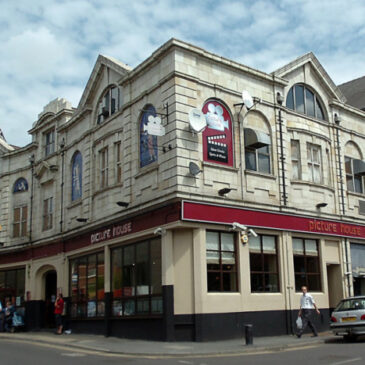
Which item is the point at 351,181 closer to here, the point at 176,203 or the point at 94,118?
the point at 176,203

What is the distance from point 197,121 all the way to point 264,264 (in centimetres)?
591

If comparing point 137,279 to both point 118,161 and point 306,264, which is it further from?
point 306,264

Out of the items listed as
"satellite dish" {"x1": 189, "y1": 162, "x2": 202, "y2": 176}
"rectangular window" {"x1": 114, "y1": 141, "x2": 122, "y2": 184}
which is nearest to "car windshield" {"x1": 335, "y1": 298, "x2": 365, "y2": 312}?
"satellite dish" {"x1": 189, "y1": 162, "x2": 202, "y2": 176}

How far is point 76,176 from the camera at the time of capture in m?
24.5

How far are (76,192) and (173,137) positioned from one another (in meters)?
8.43

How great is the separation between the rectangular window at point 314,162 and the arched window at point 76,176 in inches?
408

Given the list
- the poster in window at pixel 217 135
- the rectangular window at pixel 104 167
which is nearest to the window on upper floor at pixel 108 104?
the rectangular window at pixel 104 167

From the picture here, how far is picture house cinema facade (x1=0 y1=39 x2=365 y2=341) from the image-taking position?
57.0 ft

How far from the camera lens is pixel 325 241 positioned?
21578mm

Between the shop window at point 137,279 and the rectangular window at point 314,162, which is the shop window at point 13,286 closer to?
the shop window at point 137,279

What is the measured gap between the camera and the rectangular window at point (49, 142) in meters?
27.2

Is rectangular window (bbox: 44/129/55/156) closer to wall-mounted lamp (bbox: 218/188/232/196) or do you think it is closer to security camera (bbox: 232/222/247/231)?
wall-mounted lamp (bbox: 218/188/232/196)

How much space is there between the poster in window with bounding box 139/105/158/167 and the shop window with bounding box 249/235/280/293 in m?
4.69

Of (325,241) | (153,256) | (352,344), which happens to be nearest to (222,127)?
(153,256)
